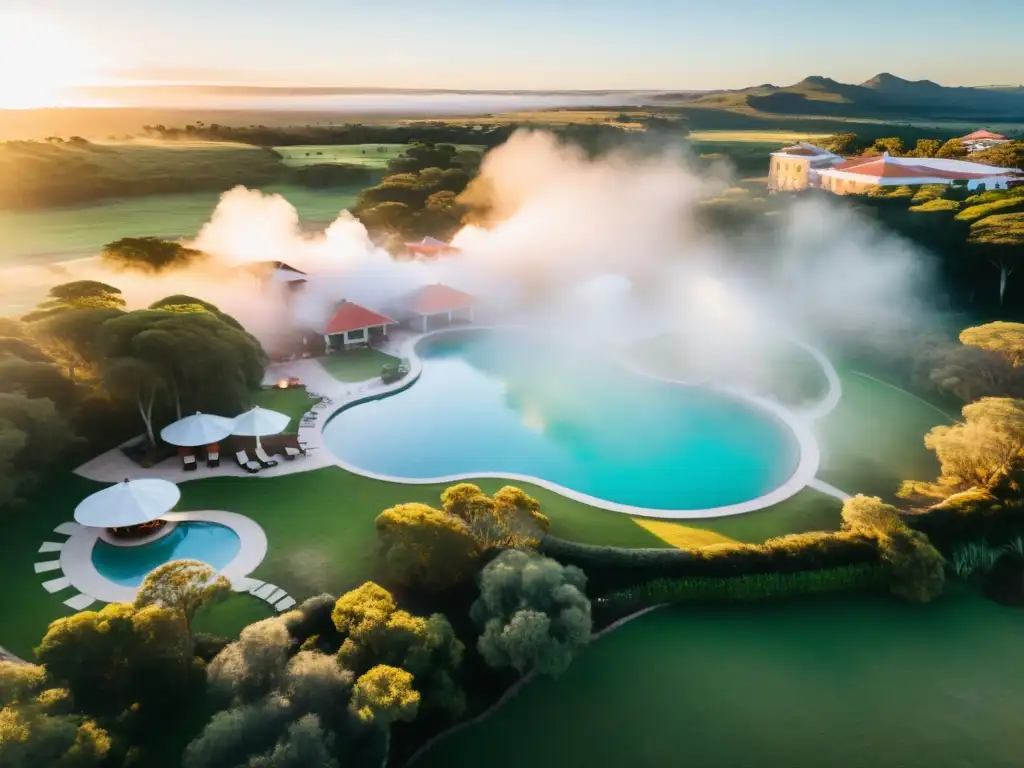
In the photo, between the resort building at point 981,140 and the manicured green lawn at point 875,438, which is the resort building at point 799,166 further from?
the manicured green lawn at point 875,438

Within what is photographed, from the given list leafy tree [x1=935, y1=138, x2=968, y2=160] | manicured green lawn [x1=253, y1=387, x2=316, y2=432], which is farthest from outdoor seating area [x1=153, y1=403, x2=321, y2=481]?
leafy tree [x1=935, y1=138, x2=968, y2=160]

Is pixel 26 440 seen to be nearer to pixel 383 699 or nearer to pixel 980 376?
pixel 383 699

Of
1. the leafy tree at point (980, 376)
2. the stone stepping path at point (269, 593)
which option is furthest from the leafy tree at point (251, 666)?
the leafy tree at point (980, 376)

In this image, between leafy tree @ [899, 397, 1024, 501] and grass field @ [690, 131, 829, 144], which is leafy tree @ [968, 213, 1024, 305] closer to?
leafy tree @ [899, 397, 1024, 501]

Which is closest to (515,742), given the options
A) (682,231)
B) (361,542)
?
(361,542)

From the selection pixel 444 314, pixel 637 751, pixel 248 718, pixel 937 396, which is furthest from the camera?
pixel 444 314

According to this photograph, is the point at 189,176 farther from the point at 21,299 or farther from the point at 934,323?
the point at 934,323
